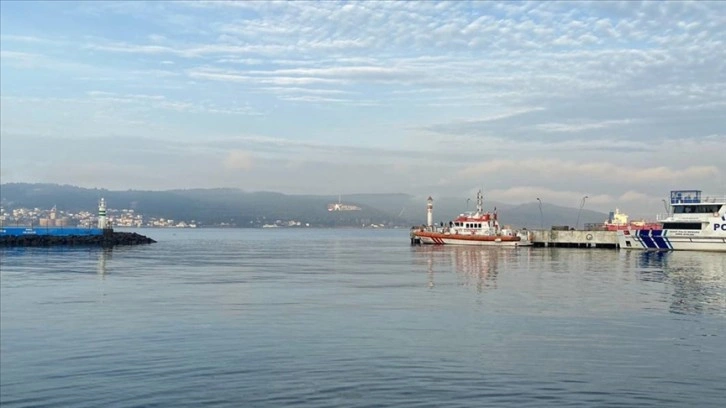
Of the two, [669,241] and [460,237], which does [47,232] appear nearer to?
[460,237]

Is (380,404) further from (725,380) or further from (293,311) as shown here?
(293,311)

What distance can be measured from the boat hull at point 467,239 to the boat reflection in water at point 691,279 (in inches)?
1113

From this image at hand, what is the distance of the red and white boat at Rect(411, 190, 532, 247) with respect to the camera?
99188mm

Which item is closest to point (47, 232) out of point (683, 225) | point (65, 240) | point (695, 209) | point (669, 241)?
point (65, 240)

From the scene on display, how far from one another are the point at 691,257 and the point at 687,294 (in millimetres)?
38379

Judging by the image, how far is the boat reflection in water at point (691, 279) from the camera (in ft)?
104

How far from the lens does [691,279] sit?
4581cm

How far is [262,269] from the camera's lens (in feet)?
179

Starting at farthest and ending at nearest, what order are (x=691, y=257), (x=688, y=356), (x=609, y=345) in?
(x=691, y=257) → (x=609, y=345) → (x=688, y=356)

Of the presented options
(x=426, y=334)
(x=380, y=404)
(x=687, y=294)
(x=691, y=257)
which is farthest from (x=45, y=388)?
(x=691, y=257)

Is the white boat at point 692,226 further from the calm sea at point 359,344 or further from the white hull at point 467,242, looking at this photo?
the calm sea at point 359,344

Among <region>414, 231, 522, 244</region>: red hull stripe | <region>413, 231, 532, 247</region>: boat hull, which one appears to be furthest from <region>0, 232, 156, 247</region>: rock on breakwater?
<region>413, 231, 532, 247</region>: boat hull

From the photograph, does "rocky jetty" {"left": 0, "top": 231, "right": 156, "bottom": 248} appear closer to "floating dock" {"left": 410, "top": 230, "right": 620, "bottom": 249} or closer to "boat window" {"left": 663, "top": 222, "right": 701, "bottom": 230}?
"floating dock" {"left": 410, "top": 230, "right": 620, "bottom": 249}

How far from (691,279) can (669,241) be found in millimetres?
41521
